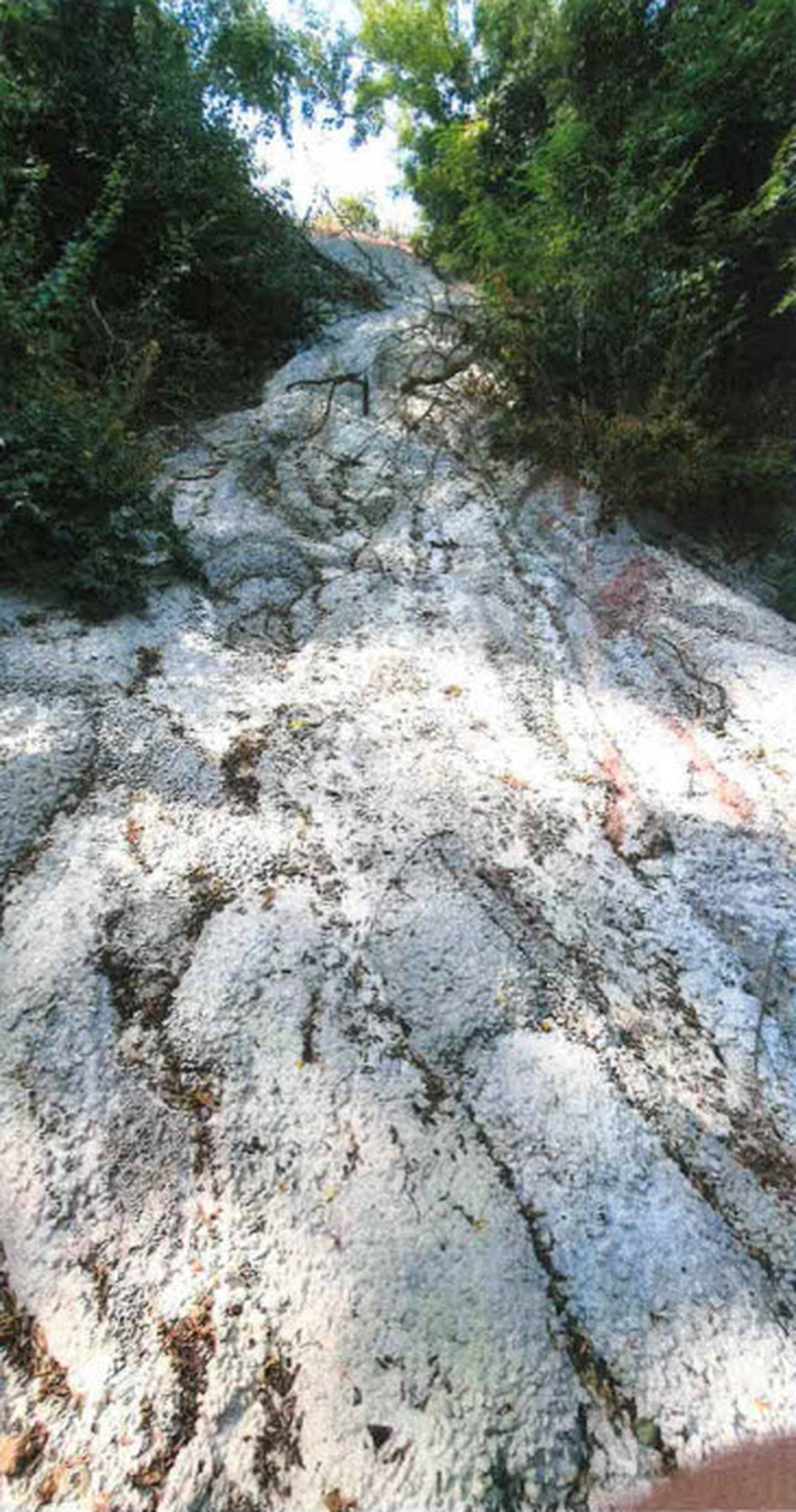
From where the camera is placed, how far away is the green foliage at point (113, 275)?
8.04 ft

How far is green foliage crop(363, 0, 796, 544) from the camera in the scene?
279 cm

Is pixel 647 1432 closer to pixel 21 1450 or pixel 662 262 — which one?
pixel 21 1450

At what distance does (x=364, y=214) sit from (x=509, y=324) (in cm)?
520

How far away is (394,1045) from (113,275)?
503 cm

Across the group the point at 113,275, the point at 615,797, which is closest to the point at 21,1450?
the point at 615,797

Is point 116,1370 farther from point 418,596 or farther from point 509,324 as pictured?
point 509,324

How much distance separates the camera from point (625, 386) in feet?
10.2

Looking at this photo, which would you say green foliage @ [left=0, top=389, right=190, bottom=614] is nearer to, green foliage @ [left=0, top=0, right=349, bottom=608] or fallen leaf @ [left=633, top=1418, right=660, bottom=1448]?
green foliage @ [left=0, top=0, right=349, bottom=608]

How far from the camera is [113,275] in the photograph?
4.12 metres

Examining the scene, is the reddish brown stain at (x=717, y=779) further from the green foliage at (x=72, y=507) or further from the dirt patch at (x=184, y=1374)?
the green foliage at (x=72, y=507)

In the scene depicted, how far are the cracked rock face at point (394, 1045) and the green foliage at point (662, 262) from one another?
73cm

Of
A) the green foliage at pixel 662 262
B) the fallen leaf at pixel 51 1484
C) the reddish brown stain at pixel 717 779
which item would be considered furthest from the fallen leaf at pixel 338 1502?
the green foliage at pixel 662 262

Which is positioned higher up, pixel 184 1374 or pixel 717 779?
pixel 717 779

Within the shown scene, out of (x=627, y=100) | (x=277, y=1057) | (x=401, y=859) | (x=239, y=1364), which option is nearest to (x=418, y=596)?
(x=401, y=859)
